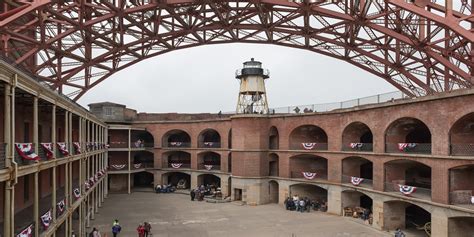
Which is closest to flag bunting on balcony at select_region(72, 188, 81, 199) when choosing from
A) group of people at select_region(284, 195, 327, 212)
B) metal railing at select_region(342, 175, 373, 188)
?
group of people at select_region(284, 195, 327, 212)

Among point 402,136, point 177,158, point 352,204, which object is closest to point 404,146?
point 402,136

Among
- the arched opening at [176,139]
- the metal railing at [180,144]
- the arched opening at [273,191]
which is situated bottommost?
the arched opening at [273,191]

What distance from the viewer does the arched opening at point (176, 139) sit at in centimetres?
4494

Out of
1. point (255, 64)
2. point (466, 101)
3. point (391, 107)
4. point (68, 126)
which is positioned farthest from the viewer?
point (255, 64)

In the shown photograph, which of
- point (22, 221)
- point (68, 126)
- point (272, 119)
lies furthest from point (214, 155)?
point (22, 221)

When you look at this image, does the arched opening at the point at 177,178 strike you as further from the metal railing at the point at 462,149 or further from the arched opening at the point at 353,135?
the metal railing at the point at 462,149

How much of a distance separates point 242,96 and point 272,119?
6.12m

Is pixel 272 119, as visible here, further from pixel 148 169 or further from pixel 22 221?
pixel 22 221

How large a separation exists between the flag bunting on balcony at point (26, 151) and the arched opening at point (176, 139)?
32.7m

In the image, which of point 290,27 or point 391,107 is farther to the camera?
point 290,27

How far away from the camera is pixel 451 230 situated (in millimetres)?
20047

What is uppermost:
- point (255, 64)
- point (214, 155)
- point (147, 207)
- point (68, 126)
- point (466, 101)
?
point (255, 64)

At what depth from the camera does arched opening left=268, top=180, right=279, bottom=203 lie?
3622cm

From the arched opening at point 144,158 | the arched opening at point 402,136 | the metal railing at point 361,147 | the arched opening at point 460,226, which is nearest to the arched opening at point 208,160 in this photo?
the arched opening at point 144,158
